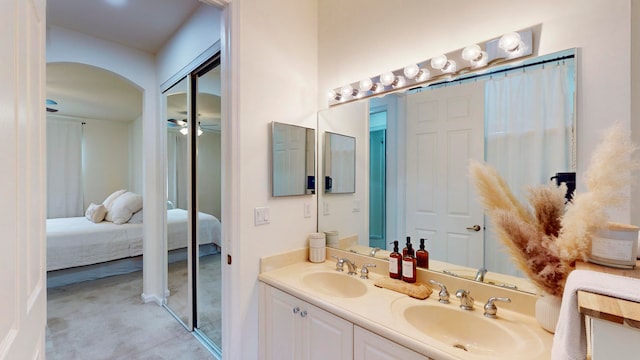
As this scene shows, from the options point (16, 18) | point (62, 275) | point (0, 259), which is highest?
point (16, 18)

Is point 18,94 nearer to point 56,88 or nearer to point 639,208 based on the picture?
point 639,208

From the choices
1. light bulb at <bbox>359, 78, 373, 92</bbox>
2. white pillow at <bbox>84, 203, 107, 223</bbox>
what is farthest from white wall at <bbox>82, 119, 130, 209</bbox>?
light bulb at <bbox>359, 78, 373, 92</bbox>

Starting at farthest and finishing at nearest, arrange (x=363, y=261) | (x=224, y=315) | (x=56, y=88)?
(x=56, y=88)
(x=363, y=261)
(x=224, y=315)

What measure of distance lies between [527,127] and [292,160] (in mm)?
1231

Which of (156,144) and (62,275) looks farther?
(62,275)

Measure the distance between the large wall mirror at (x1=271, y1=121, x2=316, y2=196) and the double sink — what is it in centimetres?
58

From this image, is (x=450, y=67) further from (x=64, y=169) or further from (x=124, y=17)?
(x=64, y=169)

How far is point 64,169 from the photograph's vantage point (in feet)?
17.5

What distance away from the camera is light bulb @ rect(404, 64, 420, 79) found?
1460mm

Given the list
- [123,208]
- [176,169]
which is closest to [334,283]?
[176,169]

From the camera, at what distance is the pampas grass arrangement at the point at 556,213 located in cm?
73

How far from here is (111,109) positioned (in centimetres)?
498

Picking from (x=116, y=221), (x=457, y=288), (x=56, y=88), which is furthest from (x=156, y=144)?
(x=457, y=288)

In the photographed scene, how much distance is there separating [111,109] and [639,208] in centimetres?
641
